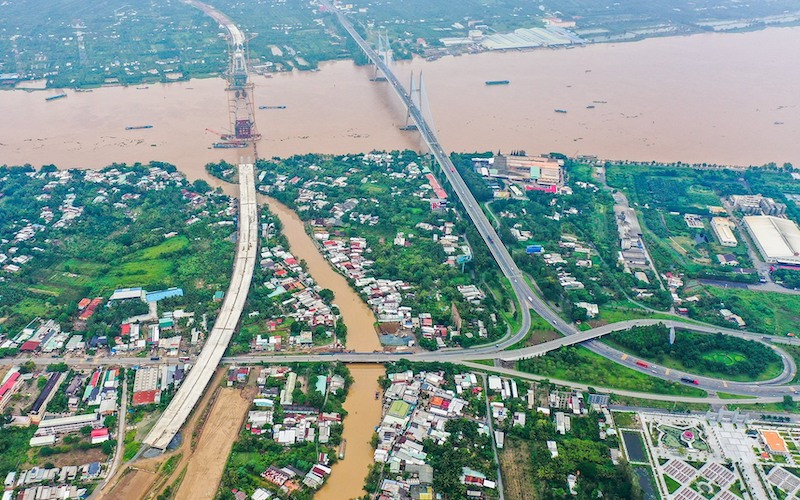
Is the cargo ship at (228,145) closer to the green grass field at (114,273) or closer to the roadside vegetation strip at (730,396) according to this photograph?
the green grass field at (114,273)

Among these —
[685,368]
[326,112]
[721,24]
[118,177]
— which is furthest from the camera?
[721,24]

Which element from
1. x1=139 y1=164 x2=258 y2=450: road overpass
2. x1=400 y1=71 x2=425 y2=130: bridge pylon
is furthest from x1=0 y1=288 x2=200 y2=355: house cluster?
x1=400 y1=71 x2=425 y2=130: bridge pylon

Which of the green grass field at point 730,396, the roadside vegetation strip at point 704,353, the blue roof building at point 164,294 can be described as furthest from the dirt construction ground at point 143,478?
the green grass field at point 730,396

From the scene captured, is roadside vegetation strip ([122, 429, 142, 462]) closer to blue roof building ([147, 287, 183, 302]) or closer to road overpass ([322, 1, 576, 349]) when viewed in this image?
blue roof building ([147, 287, 183, 302])

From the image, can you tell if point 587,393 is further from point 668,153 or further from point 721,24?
point 721,24

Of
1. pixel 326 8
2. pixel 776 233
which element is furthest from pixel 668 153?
pixel 326 8

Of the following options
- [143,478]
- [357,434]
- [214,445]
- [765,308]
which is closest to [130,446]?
[143,478]

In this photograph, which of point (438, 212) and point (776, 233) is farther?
point (438, 212)
